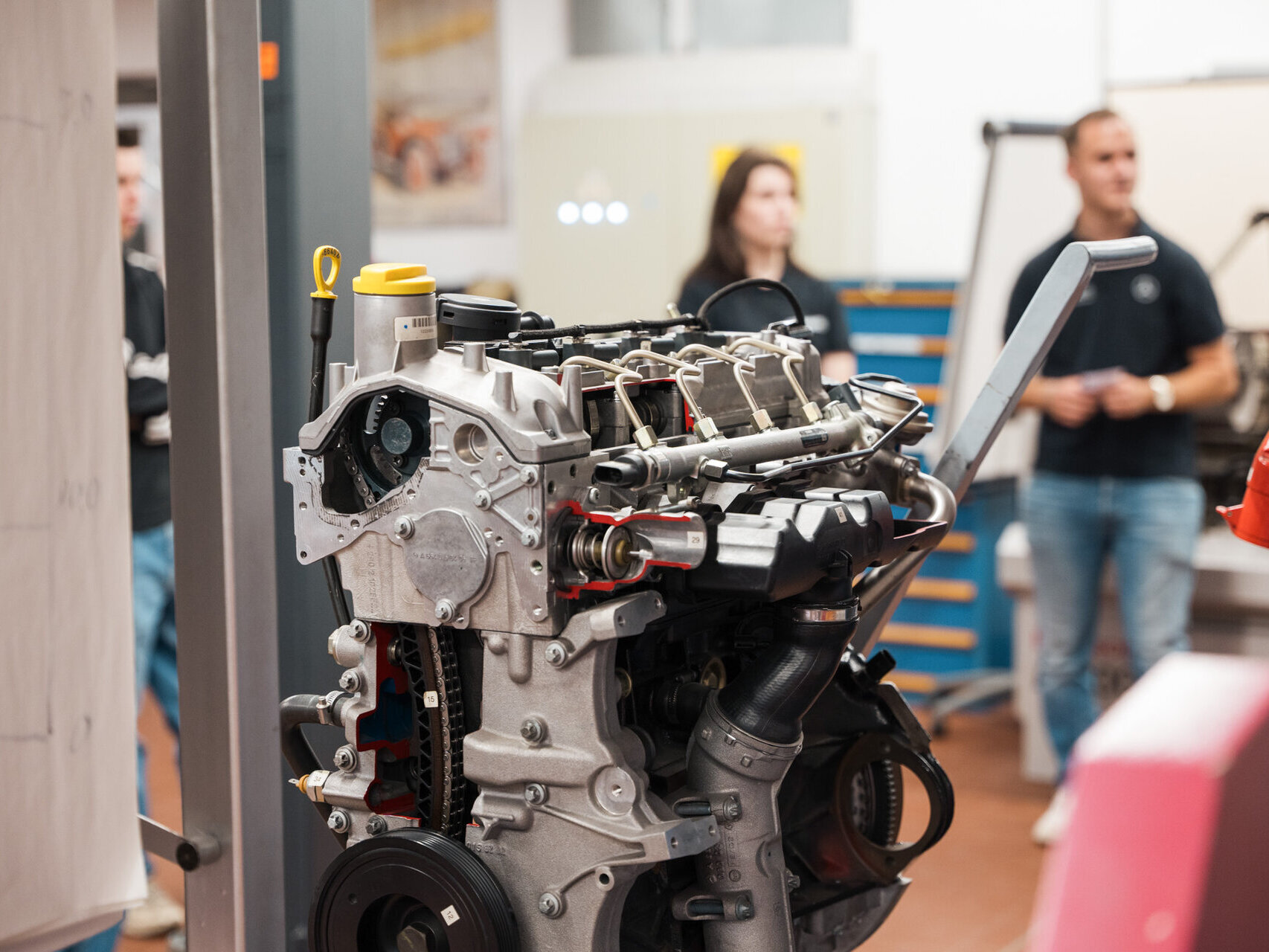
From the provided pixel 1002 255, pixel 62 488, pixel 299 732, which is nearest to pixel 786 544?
pixel 299 732

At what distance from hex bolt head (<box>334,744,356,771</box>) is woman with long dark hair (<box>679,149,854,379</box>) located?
7.08ft

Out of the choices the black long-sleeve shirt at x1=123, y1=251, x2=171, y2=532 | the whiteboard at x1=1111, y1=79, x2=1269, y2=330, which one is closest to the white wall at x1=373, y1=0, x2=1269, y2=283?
the whiteboard at x1=1111, y1=79, x2=1269, y2=330

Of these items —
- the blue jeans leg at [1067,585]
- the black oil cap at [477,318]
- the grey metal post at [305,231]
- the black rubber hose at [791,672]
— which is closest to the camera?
the black rubber hose at [791,672]

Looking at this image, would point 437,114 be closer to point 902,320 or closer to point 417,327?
point 902,320

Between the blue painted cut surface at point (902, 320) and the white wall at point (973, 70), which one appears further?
the white wall at point (973, 70)

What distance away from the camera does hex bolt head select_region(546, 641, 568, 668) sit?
1468mm

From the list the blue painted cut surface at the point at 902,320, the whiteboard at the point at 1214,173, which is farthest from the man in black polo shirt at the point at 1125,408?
the blue painted cut surface at the point at 902,320

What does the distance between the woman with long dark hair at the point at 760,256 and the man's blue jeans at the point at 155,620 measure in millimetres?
1437

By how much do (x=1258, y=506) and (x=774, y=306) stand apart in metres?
2.03

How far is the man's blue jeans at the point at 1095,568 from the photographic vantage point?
3848 millimetres

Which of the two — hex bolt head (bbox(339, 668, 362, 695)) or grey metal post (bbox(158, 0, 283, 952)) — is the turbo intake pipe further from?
grey metal post (bbox(158, 0, 283, 952))

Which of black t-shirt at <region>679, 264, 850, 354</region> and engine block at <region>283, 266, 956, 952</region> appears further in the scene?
black t-shirt at <region>679, 264, 850, 354</region>

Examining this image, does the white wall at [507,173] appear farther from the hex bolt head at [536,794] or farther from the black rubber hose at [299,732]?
the hex bolt head at [536,794]

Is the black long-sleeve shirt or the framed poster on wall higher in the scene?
the framed poster on wall
